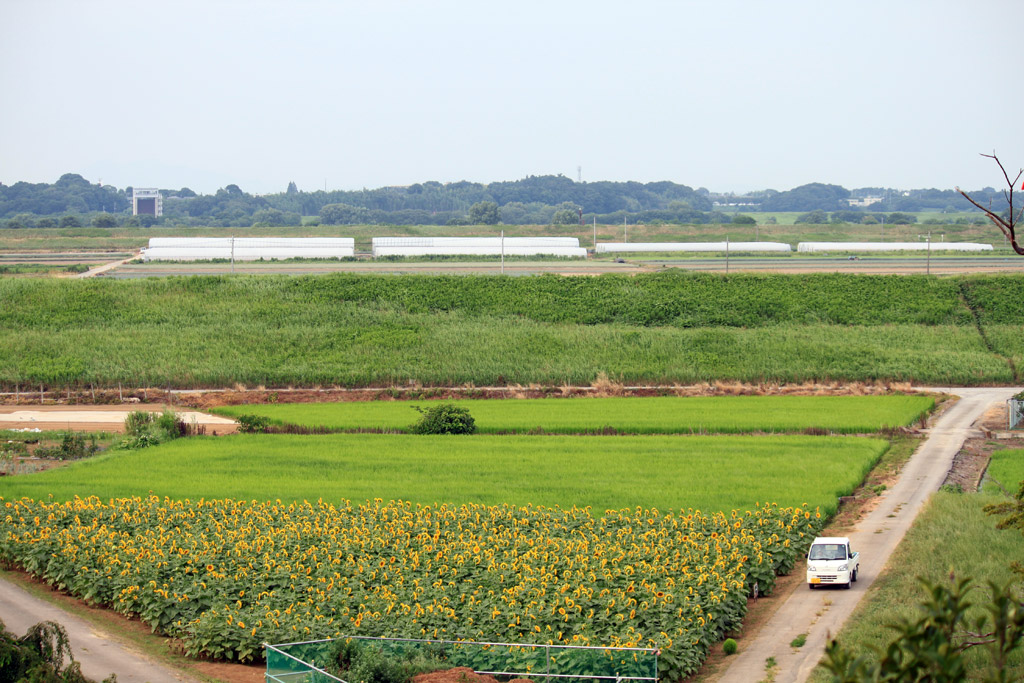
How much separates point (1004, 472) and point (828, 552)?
16030 millimetres

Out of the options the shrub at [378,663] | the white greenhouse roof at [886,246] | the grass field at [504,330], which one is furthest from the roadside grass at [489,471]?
the white greenhouse roof at [886,246]

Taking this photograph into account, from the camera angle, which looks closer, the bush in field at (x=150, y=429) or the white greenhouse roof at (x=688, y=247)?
the bush in field at (x=150, y=429)

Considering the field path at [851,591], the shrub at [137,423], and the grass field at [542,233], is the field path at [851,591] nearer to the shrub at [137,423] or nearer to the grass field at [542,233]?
the shrub at [137,423]

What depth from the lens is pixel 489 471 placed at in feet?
128

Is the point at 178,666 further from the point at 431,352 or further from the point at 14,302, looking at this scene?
the point at 14,302

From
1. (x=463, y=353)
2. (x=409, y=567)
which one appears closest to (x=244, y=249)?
(x=463, y=353)

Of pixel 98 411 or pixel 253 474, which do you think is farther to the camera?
pixel 98 411

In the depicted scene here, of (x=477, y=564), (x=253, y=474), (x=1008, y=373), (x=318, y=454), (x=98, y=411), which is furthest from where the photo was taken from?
(x=1008, y=373)

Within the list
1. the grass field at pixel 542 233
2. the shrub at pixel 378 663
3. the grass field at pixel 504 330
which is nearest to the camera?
the shrub at pixel 378 663

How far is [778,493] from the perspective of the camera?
3472 cm

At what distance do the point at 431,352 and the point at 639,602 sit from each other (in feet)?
146

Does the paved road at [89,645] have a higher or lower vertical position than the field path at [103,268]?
lower

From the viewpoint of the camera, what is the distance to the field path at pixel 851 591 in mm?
21438

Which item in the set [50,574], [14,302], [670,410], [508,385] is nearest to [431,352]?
[508,385]
